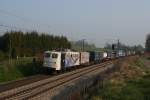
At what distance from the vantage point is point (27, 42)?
8631 centimetres

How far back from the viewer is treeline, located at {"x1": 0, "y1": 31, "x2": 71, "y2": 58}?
245 feet

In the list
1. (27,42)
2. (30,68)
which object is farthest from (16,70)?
(27,42)

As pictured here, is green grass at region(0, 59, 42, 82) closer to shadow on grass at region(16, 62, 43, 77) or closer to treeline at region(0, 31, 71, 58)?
shadow on grass at region(16, 62, 43, 77)

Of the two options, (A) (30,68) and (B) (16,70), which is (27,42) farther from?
(B) (16,70)

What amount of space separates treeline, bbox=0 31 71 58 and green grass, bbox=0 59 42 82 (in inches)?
1144

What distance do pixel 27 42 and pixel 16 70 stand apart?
53.2m

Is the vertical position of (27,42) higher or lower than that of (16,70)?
higher

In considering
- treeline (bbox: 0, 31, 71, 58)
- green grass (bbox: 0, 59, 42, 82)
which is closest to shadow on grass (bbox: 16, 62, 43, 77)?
green grass (bbox: 0, 59, 42, 82)

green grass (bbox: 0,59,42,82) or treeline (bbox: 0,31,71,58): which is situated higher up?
treeline (bbox: 0,31,71,58)

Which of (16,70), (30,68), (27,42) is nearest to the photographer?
(16,70)

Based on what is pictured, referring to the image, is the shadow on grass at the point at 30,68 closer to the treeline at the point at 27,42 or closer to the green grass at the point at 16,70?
the green grass at the point at 16,70

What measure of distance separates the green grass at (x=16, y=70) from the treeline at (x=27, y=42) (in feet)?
95.3

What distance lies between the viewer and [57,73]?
127 ft

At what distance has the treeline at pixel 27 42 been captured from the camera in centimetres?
7475
